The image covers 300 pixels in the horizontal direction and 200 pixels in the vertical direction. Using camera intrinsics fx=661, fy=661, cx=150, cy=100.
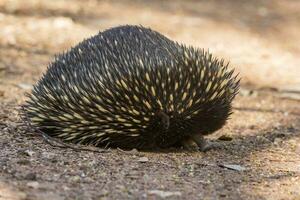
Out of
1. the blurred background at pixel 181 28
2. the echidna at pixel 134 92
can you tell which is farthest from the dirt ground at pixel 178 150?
the echidna at pixel 134 92

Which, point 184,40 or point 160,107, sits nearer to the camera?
point 160,107

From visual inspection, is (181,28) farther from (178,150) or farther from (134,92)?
(134,92)

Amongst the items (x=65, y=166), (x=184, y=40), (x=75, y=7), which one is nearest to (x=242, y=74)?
(x=184, y=40)

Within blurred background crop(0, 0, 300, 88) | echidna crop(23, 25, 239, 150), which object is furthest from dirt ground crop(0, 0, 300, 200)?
echidna crop(23, 25, 239, 150)

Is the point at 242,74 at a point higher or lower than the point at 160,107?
higher

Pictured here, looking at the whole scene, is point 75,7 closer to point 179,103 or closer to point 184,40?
point 184,40

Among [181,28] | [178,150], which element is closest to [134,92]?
[178,150]
